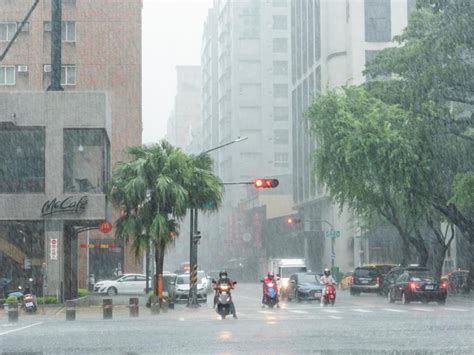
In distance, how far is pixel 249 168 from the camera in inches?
5674

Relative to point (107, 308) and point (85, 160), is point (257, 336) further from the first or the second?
point (85, 160)

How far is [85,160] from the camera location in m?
47.2

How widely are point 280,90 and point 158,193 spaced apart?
4085 inches

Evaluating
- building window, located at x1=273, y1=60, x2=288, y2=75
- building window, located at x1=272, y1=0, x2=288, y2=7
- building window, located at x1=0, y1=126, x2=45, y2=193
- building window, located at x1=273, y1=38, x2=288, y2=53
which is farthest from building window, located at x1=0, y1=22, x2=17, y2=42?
building window, located at x1=272, y1=0, x2=288, y2=7

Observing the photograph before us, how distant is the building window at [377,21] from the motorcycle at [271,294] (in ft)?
167

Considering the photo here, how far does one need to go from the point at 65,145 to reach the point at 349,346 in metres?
29.1

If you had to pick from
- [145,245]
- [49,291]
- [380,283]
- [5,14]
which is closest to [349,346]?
[145,245]

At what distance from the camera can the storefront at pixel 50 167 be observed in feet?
146

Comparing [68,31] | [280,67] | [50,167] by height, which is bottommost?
[50,167]

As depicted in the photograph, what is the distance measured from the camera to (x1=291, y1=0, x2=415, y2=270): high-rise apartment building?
3445 inches

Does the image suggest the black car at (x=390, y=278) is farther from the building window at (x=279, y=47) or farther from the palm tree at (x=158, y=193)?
the building window at (x=279, y=47)

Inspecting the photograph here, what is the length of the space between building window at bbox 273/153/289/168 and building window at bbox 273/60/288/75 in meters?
12.2

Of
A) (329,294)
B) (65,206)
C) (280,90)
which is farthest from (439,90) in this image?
(280,90)

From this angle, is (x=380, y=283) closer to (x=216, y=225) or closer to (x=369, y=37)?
(x=369, y=37)
